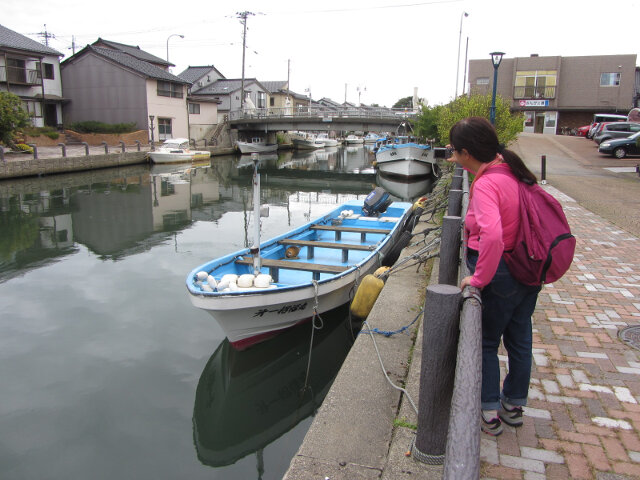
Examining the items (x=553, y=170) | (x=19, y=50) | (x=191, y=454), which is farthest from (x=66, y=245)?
(x=19, y=50)

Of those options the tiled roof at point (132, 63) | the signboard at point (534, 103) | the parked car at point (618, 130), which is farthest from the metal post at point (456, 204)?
the signboard at point (534, 103)

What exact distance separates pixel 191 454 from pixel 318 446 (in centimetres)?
208

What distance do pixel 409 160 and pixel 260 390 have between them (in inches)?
975

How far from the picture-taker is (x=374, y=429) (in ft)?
11.8

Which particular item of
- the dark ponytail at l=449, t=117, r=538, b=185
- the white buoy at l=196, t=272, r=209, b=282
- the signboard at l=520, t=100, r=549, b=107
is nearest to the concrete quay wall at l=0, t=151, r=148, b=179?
the white buoy at l=196, t=272, r=209, b=282

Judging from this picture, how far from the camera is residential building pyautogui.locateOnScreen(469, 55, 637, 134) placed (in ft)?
145

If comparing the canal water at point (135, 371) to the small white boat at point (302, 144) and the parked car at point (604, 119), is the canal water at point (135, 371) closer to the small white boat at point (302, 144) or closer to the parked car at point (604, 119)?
the parked car at point (604, 119)

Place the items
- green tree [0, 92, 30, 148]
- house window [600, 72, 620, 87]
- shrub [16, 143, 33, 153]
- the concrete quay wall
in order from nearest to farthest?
the concrete quay wall, green tree [0, 92, 30, 148], shrub [16, 143, 33, 153], house window [600, 72, 620, 87]

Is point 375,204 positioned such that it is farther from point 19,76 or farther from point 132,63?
point 132,63

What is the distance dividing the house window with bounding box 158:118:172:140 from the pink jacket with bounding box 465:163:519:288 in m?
42.5

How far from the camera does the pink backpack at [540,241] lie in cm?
258

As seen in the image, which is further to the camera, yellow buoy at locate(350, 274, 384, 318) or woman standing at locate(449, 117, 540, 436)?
yellow buoy at locate(350, 274, 384, 318)

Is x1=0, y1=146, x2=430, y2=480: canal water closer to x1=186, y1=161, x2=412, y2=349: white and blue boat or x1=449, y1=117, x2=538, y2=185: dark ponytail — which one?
x1=186, y1=161, x2=412, y2=349: white and blue boat

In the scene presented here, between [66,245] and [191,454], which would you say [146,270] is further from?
[191,454]
